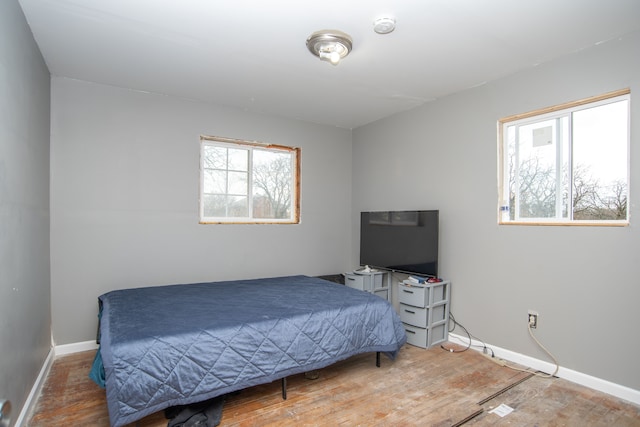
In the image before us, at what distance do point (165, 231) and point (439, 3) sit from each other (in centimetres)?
305

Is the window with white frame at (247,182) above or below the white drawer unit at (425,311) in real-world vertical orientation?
above

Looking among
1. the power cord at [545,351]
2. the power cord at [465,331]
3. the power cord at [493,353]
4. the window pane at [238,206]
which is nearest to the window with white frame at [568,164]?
the power cord at [545,351]

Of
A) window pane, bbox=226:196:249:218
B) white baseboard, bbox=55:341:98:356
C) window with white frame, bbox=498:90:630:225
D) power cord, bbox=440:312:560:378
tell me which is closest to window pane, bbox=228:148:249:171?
window pane, bbox=226:196:249:218

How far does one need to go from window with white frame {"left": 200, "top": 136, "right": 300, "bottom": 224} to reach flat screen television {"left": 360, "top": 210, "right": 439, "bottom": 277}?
0.94 meters

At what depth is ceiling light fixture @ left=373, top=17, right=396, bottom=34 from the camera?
7.23 feet

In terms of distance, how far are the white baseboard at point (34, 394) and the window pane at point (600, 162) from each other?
12.9ft

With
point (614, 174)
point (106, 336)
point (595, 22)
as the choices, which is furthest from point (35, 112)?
point (614, 174)

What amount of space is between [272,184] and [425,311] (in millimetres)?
2259

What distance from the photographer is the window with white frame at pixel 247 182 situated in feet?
12.7

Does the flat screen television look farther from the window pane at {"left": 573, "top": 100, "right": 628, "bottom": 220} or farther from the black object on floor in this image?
the black object on floor

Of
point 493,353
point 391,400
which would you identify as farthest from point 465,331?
point 391,400

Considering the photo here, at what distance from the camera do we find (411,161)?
3953 mm

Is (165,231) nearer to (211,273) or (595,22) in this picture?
(211,273)

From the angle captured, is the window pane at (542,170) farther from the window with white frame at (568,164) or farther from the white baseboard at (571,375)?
the white baseboard at (571,375)
